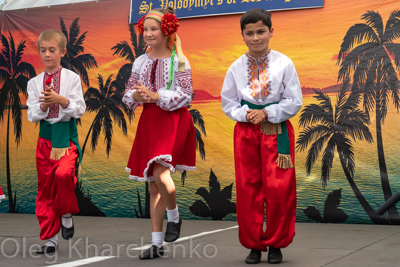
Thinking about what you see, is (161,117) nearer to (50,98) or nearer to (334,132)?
(50,98)

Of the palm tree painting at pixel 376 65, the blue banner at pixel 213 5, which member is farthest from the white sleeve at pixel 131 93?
the palm tree painting at pixel 376 65

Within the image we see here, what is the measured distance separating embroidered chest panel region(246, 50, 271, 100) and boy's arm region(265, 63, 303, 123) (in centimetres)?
11

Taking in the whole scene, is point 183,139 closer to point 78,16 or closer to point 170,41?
point 170,41

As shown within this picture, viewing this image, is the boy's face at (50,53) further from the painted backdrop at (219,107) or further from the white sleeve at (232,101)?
the painted backdrop at (219,107)

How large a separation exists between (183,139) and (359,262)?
143cm

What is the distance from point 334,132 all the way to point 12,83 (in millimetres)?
3979

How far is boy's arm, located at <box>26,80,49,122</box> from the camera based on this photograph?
4359mm

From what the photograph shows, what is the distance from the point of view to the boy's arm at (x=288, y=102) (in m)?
3.68

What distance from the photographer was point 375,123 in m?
5.77

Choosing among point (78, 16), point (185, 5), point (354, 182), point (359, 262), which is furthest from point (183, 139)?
point (78, 16)

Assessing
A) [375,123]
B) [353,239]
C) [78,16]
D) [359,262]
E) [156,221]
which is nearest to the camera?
[359,262]

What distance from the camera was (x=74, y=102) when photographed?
4.40 m

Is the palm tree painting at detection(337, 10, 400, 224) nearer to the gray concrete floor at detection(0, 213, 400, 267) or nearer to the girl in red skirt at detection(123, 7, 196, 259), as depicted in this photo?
the gray concrete floor at detection(0, 213, 400, 267)

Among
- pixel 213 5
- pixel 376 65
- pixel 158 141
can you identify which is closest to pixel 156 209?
pixel 158 141
